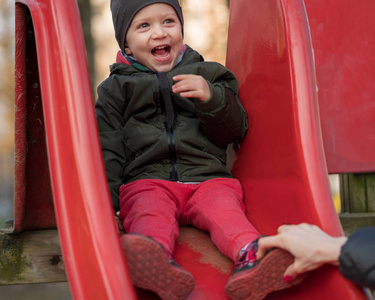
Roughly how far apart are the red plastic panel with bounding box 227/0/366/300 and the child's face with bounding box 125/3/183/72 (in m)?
0.20

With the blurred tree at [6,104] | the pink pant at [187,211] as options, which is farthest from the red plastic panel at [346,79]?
the blurred tree at [6,104]

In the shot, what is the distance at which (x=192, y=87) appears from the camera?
98cm

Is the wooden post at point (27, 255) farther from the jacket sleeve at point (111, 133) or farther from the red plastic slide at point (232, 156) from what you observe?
the jacket sleeve at point (111, 133)

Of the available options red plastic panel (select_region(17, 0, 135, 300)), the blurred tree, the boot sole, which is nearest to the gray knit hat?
red plastic panel (select_region(17, 0, 135, 300))

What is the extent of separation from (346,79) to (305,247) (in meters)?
0.99

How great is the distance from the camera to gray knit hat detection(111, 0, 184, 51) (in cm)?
117

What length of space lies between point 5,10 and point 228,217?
9.08ft

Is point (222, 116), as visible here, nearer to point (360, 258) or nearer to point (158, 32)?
point (158, 32)

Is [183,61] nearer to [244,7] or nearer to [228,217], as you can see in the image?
[244,7]

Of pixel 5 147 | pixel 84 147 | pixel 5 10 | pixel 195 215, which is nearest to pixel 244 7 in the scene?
pixel 195 215

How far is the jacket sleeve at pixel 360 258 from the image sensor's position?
64 cm

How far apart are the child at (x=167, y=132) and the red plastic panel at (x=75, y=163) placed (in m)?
0.16

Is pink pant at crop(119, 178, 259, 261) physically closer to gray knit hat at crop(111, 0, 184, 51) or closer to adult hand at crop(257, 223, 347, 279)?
adult hand at crop(257, 223, 347, 279)

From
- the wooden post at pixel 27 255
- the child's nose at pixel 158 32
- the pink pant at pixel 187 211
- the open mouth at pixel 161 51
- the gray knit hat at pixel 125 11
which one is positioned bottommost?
the wooden post at pixel 27 255
